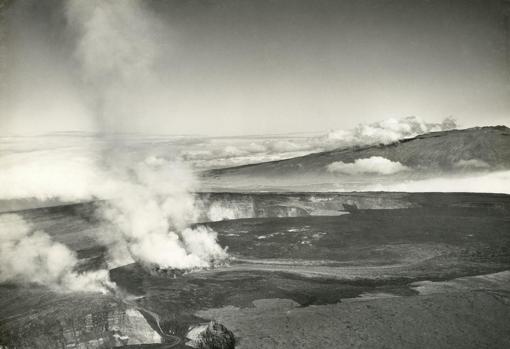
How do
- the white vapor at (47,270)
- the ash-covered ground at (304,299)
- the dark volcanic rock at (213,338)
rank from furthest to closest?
the white vapor at (47,270)
the ash-covered ground at (304,299)
the dark volcanic rock at (213,338)

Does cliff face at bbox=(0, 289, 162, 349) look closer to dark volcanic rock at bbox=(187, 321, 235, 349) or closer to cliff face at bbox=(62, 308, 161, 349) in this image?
cliff face at bbox=(62, 308, 161, 349)

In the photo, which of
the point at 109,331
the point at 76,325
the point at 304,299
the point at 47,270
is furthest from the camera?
the point at 47,270

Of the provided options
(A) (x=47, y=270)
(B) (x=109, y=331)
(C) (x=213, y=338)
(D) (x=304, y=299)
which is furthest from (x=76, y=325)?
(A) (x=47, y=270)

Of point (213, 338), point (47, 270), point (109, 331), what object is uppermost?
point (213, 338)

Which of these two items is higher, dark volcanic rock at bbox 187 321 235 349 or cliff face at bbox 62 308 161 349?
dark volcanic rock at bbox 187 321 235 349

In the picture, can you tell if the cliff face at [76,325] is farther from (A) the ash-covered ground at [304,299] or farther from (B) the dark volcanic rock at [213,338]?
(B) the dark volcanic rock at [213,338]

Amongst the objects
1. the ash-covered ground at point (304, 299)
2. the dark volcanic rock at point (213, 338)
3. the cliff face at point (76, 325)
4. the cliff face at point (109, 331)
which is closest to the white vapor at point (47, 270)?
the ash-covered ground at point (304, 299)

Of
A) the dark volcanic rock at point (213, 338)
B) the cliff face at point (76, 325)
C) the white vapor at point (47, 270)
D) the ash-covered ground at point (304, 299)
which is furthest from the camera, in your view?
the white vapor at point (47, 270)

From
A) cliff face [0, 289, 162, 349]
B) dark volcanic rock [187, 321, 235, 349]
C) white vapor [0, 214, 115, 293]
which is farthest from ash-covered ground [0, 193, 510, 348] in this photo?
white vapor [0, 214, 115, 293]

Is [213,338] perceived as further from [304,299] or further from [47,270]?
[47,270]

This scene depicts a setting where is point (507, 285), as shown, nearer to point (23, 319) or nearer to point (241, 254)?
point (241, 254)

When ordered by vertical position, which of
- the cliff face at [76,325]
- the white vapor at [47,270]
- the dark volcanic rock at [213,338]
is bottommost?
the white vapor at [47,270]

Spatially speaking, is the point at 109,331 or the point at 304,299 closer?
the point at 109,331
